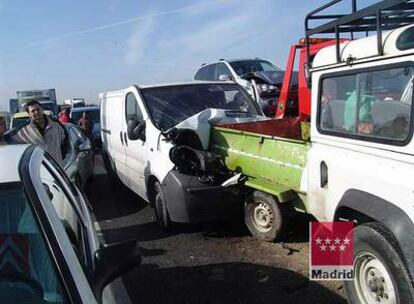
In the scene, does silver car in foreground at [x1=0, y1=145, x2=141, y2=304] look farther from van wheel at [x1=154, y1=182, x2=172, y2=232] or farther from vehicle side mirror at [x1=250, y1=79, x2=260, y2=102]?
vehicle side mirror at [x1=250, y1=79, x2=260, y2=102]

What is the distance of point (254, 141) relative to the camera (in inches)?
239

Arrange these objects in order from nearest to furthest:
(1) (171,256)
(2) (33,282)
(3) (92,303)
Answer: (3) (92,303), (2) (33,282), (1) (171,256)

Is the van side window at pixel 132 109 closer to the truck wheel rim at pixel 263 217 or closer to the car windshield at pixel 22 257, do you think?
the truck wheel rim at pixel 263 217

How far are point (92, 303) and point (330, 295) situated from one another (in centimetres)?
302

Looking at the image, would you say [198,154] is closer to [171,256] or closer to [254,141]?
[254,141]

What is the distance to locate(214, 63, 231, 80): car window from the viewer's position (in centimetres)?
1404

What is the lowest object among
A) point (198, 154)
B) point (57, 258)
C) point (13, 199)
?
point (198, 154)

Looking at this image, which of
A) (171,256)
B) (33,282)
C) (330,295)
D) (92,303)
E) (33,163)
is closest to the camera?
(92,303)

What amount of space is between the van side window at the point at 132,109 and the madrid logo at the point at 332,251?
3.97m

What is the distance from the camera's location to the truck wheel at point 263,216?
237 inches

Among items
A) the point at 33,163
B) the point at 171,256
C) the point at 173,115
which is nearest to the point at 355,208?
the point at 33,163

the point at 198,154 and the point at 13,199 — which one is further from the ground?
the point at 13,199

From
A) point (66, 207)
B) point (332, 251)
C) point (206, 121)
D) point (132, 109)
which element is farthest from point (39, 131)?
point (332, 251)

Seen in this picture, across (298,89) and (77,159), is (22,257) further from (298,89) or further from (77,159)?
(298,89)
